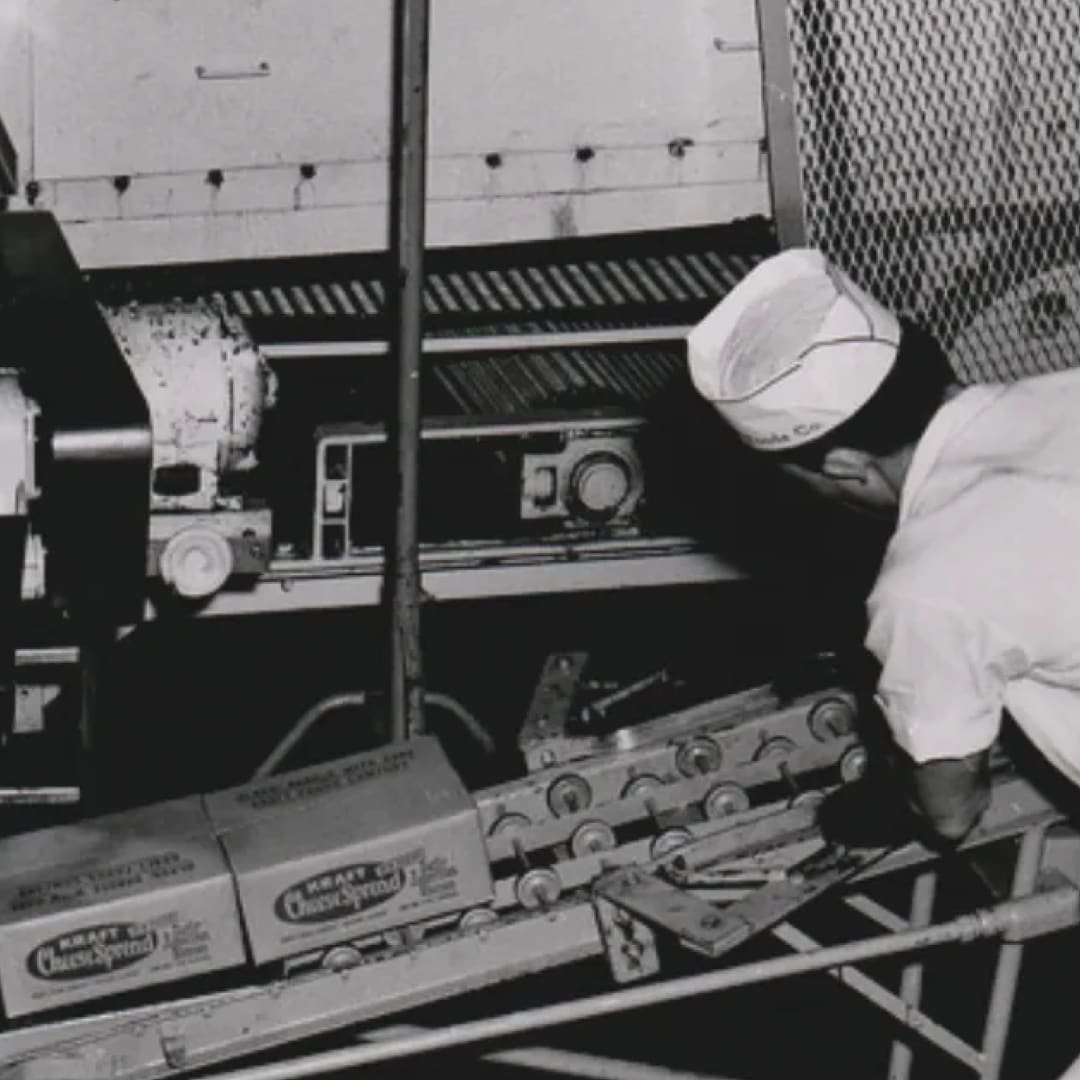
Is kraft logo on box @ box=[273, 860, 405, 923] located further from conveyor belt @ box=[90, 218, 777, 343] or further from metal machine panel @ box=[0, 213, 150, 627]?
conveyor belt @ box=[90, 218, 777, 343]

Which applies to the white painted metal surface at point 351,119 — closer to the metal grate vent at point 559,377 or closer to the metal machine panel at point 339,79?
the metal machine panel at point 339,79

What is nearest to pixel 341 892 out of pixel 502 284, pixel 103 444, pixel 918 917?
pixel 103 444

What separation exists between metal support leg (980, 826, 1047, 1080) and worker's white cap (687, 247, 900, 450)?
A: 813mm

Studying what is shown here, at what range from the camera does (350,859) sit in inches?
108

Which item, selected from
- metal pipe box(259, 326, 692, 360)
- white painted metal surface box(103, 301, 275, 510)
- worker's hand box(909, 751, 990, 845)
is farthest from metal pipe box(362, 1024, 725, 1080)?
metal pipe box(259, 326, 692, 360)

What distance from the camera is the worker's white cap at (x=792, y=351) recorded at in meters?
2.54

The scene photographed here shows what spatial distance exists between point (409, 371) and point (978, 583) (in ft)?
4.83

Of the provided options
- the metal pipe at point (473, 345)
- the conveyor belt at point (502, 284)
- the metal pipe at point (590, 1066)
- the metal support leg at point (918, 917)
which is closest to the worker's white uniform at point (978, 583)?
the metal support leg at point (918, 917)

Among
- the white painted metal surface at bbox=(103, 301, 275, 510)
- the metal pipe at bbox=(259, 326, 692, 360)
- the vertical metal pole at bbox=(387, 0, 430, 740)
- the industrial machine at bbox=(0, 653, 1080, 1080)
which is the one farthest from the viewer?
the metal pipe at bbox=(259, 326, 692, 360)

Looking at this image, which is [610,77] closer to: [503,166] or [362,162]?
[503,166]

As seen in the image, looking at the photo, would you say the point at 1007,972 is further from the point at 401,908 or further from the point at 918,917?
the point at 401,908

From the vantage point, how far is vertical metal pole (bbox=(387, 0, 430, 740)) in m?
3.46

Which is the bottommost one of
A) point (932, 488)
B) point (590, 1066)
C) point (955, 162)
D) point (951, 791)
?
point (590, 1066)

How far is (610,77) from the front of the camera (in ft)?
13.9
